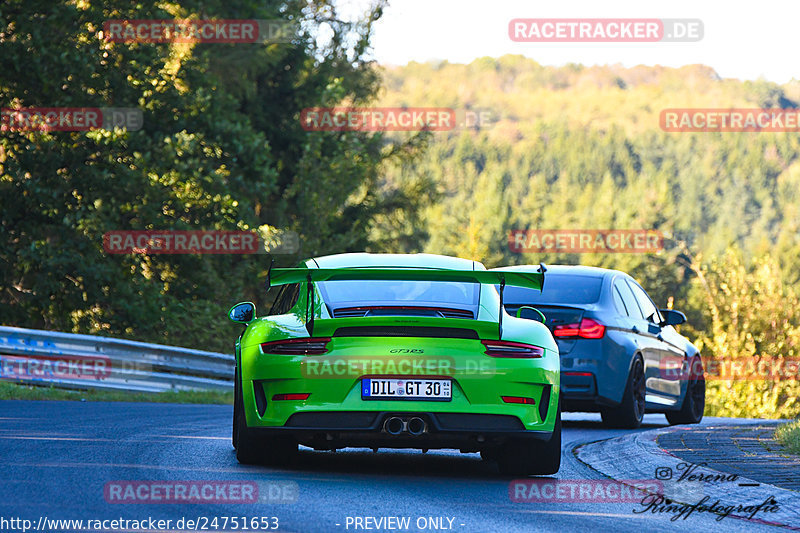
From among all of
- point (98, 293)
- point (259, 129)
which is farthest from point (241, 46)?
point (98, 293)

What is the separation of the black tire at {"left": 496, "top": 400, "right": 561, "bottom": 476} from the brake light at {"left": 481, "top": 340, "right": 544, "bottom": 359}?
1.49 feet

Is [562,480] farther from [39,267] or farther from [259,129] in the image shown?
[259,129]

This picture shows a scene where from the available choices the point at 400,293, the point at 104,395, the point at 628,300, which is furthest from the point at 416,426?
the point at 104,395

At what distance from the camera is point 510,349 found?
7.55 metres

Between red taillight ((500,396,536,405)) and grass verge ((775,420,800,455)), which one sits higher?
red taillight ((500,396,536,405))

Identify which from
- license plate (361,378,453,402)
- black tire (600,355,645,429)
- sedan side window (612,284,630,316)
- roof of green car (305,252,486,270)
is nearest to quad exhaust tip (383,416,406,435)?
license plate (361,378,453,402)

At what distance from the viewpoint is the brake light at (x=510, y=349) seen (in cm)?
750

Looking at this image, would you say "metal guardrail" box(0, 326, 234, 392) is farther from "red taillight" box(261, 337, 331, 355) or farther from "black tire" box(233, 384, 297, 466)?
"red taillight" box(261, 337, 331, 355)

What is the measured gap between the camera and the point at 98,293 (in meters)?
24.3

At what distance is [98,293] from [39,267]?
1237 millimetres

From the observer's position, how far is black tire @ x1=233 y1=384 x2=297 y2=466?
777cm

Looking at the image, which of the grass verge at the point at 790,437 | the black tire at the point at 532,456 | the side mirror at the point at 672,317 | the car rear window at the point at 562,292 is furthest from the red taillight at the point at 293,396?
the side mirror at the point at 672,317

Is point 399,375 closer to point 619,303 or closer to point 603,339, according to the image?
point 603,339

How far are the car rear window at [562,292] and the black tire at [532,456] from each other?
4363 millimetres
